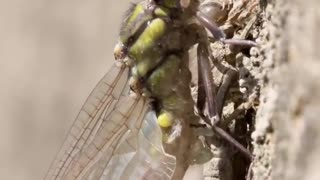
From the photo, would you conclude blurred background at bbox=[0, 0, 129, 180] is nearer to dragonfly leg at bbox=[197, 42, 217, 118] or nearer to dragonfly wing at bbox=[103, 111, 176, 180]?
dragonfly wing at bbox=[103, 111, 176, 180]

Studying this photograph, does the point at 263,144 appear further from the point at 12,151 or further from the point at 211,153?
the point at 12,151

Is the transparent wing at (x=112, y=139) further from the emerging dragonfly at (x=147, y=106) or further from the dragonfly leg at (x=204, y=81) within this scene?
the dragonfly leg at (x=204, y=81)

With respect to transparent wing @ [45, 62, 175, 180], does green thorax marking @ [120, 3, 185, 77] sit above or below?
above

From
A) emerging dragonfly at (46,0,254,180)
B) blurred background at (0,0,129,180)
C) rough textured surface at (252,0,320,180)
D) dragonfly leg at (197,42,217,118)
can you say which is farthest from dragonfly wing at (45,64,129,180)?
blurred background at (0,0,129,180)

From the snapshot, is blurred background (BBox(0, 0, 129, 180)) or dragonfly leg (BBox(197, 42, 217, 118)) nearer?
dragonfly leg (BBox(197, 42, 217, 118))

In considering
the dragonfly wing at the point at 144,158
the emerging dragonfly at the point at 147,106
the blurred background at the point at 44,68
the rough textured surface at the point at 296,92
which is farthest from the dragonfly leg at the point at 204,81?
the blurred background at the point at 44,68

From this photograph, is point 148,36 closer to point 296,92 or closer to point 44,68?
point 296,92
